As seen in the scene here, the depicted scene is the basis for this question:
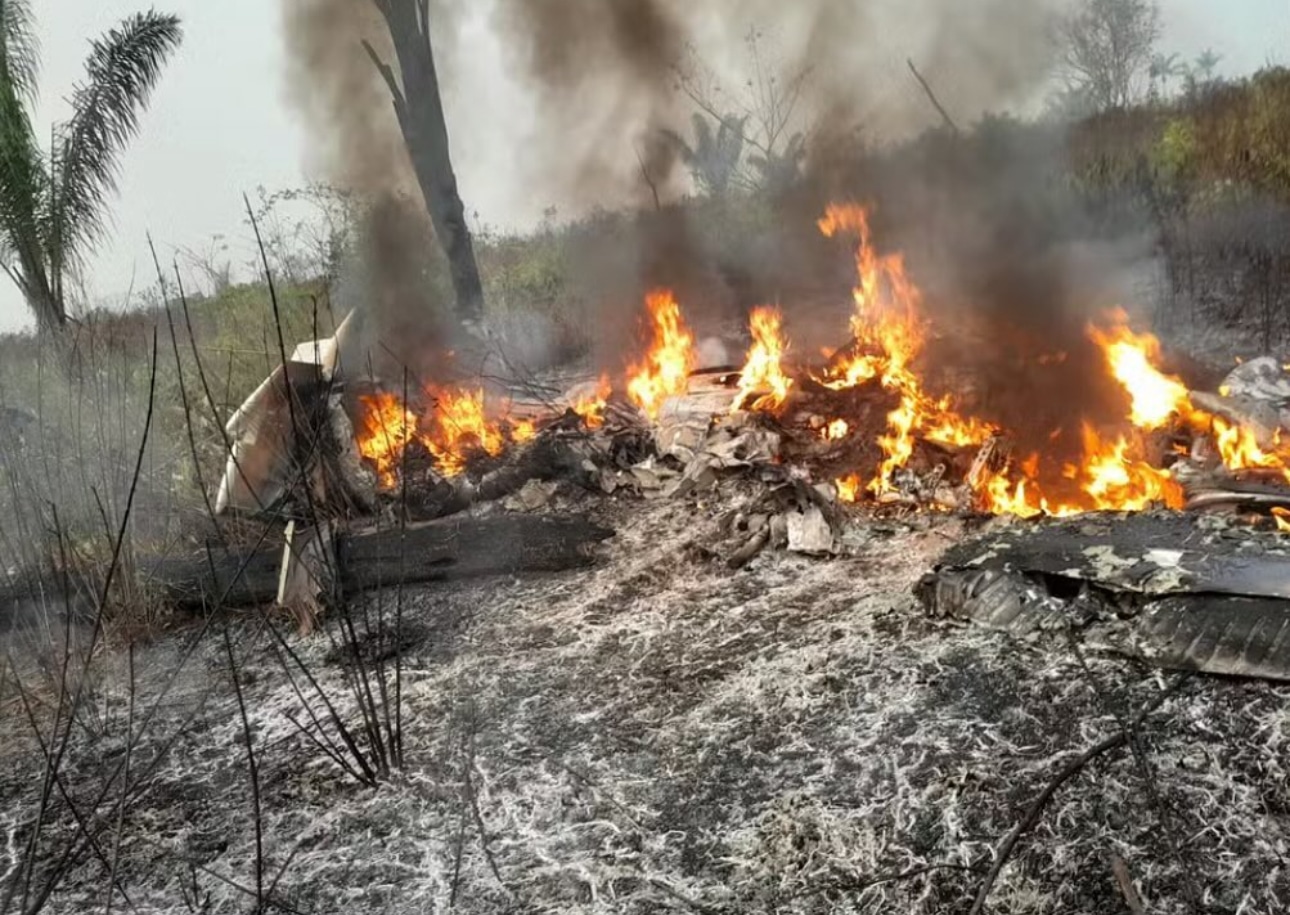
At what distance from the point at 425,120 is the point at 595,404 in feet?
17.6

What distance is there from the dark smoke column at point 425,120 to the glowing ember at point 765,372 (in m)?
4.86

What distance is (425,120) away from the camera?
37.5 feet

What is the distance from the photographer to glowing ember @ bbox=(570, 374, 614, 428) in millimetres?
8539

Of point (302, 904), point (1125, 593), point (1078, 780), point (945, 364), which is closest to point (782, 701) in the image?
point (1078, 780)

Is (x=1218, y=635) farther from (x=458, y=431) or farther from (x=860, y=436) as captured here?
(x=458, y=431)

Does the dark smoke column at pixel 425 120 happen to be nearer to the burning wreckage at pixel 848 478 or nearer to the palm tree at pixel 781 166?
the burning wreckage at pixel 848 478

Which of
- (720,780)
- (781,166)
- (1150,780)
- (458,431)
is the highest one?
(781,166)

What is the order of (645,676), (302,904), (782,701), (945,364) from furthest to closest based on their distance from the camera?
(945,364), (645,676), (782,701), (302,904)

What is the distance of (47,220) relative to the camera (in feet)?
35.6

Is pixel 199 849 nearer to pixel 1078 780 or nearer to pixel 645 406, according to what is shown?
pixel 1078 780

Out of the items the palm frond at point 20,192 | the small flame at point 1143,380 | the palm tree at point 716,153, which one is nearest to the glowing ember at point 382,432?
the palm frond at point 20,192

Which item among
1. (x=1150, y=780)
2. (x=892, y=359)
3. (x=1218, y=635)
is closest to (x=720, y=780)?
(x=1150, y=780)

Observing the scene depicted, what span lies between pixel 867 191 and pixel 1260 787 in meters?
9.46

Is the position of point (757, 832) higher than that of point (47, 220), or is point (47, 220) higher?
point (47, 220)
